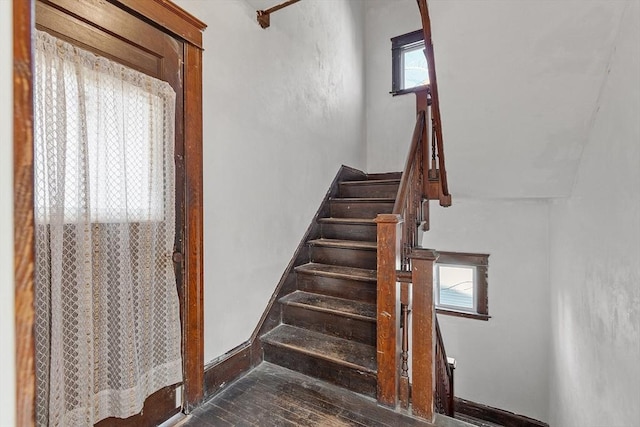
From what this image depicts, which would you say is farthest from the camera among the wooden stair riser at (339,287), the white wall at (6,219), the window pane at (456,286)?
the window pane at (456,286)

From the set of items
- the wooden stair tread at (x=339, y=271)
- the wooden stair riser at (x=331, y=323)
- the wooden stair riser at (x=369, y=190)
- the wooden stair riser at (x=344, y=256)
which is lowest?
the wooden stair riser at (x=331, y=323)

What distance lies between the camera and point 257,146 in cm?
223

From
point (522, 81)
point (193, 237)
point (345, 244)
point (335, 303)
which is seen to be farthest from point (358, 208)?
point (193, 237)

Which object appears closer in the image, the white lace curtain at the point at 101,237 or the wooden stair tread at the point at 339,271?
the white lace curtain at the point at 101,237

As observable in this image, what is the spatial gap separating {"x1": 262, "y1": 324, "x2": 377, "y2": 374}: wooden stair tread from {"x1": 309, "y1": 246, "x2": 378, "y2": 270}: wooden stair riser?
663mm

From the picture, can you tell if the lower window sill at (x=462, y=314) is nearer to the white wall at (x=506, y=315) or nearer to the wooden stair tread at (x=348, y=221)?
the white wall at (x=506, y=315)

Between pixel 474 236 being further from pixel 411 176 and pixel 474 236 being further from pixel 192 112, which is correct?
pixel 192 112

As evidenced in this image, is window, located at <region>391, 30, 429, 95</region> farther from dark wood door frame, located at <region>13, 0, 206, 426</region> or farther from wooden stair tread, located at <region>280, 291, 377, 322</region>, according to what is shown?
dark wood door frame, located at <region>13, 0, 206, 426</region>

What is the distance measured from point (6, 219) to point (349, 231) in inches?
104

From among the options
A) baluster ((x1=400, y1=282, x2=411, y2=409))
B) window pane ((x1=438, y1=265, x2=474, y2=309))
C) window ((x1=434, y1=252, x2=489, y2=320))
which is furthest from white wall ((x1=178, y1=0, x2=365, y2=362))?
window pane ((x1=438, y1=265, x2=474, y2=309))

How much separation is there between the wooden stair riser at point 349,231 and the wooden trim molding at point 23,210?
2.53 m

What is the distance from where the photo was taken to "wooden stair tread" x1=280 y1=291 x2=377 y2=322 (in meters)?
2.19

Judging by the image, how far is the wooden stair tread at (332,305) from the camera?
86.2 inches

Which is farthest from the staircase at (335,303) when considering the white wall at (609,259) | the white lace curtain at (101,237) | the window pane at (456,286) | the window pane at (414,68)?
the window pane at (414,68)
